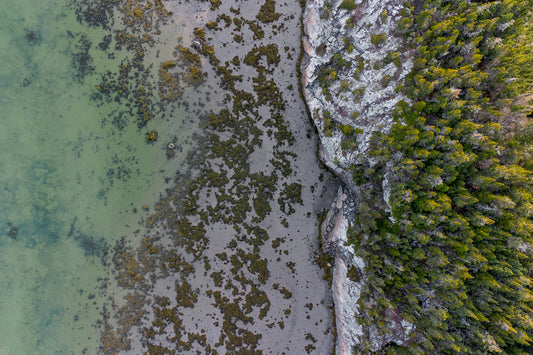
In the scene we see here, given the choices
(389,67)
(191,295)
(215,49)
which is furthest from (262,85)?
(191,295)

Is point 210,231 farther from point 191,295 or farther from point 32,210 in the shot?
point 32,210

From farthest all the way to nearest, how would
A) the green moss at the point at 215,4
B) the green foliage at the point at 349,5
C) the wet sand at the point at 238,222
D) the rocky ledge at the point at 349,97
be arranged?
the green moss at the point at 215,4 → the wet sand at the point at 238,222 → the green foliage at the point at 349,5 → the rocky ledge at the point at 349,97

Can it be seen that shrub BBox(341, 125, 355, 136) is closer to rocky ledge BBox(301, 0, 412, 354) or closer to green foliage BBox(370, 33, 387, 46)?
rocky ledge BBox(301, 0, 412, 354)

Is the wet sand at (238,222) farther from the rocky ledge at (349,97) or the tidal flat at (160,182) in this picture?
the rocky ledge at (349,97)

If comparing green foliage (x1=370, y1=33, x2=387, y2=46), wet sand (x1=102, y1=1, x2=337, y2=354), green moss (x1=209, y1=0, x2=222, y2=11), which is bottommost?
wet sand (x1=102, y1=1, x2=337, y2=354)

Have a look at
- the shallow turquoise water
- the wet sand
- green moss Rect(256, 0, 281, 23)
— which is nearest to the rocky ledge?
the wet sand

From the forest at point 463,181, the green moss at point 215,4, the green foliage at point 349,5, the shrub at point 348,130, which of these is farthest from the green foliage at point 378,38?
the green moss at point 215,4
